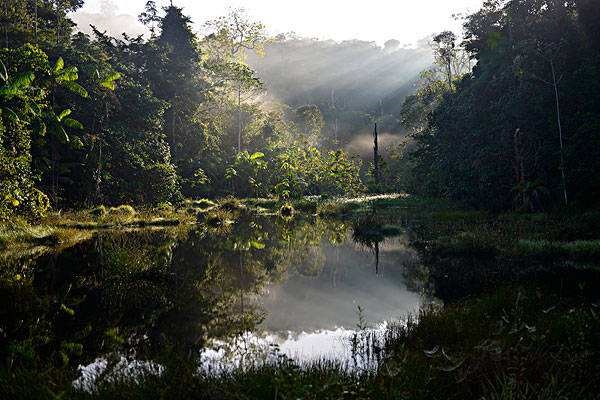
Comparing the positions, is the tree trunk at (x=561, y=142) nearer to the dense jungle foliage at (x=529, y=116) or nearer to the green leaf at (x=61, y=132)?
the dense jungle foliage at (x=529, y=116)

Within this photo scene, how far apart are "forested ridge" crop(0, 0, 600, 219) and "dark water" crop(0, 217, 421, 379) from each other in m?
10.3

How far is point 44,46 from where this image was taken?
33.0m

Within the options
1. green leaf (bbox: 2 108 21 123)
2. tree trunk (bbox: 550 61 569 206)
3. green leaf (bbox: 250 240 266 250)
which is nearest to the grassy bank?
green leaf (bbox: 250 240 266 250)

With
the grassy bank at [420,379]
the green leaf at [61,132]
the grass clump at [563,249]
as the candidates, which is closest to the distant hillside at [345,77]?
the green leaf at [61,132]

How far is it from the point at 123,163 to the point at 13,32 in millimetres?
11088

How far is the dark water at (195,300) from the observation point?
7379 millimetres

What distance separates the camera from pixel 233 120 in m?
55.4

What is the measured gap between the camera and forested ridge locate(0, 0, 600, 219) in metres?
24.3

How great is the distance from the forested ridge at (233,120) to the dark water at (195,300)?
1028 cm

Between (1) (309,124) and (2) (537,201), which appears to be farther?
(1) (309,124)

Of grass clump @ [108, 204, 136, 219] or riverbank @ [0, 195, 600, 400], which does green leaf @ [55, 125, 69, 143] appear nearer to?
grass clump @ [108, 204, 136, 219]

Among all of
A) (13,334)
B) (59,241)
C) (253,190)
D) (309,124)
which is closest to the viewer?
(13,334)

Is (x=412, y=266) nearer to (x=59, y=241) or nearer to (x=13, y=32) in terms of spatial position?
(x=59, y=241)

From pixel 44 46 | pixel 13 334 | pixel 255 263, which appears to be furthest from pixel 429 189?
pixel 13 334
